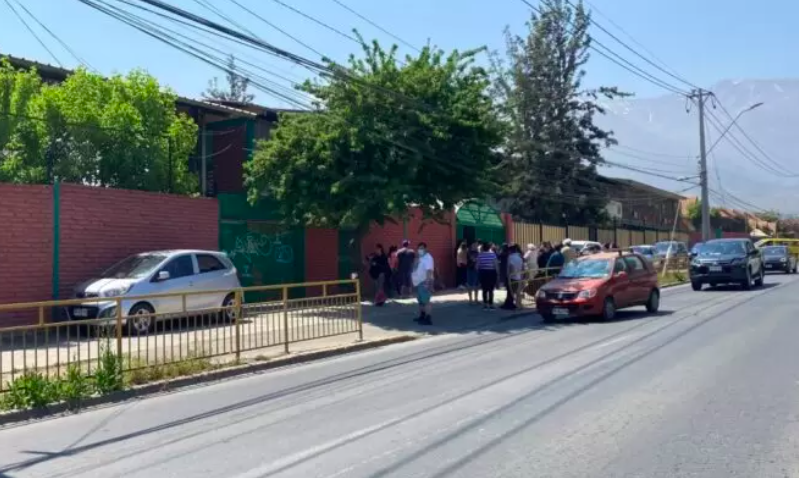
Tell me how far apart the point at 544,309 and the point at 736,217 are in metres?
70.5

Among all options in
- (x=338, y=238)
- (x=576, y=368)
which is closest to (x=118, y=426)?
(x=576, y=368)

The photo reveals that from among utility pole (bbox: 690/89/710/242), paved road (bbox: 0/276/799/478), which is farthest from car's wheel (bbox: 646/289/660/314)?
utility pole (bbox: 690/89/710/242)

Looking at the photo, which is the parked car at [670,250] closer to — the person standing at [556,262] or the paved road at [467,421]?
the person standing at [556,262]

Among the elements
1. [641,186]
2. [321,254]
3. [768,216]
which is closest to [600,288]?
[321,254]

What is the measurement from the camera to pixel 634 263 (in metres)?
19.6

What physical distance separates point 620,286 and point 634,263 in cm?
125

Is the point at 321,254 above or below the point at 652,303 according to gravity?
above

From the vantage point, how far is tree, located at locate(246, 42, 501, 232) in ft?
63.1

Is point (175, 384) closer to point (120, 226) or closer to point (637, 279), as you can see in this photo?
point (120, 226)

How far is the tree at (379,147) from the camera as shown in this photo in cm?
1922

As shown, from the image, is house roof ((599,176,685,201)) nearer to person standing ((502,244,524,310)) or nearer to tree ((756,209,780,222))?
person standing ((502,244,524,310))

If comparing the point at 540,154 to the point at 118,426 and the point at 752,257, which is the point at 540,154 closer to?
the point at 752,257

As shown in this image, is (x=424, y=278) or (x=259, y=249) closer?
(x=424, y=278)

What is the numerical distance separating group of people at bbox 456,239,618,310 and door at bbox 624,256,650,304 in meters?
2.97
